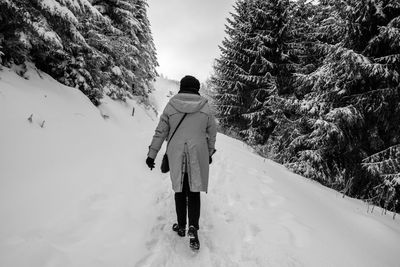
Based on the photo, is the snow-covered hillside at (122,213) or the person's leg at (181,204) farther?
the person's leg at (181,204)

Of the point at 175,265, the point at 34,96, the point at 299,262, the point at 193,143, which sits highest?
the point at 34,96

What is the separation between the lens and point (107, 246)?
3047mm

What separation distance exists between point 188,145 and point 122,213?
1658mm

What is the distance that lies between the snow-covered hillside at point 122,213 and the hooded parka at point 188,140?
3.19 feet

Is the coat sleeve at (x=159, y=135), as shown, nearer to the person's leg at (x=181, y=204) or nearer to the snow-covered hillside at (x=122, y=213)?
the person's leg at (x=181, y=204)

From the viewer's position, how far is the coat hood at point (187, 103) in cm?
325

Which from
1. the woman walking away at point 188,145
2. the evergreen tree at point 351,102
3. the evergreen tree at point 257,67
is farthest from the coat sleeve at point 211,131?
the evergreen tree at point 257,67

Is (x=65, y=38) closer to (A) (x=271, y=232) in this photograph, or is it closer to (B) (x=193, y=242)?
(B) (x=193, y=242)

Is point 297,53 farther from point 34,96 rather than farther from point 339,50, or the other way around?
point 34,96

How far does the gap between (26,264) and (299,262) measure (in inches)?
120

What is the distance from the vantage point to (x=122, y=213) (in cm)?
386

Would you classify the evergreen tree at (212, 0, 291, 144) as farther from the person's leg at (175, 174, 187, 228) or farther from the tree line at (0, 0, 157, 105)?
the person's leg at (175, 174, 187, 228)

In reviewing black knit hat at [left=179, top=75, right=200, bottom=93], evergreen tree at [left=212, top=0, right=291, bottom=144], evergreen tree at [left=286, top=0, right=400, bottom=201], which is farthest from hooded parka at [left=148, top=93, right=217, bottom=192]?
evergreen tree at [left=212, top=0, right=291, bottom=144]

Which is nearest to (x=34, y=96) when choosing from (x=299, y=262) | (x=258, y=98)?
(x=299, y=262)
